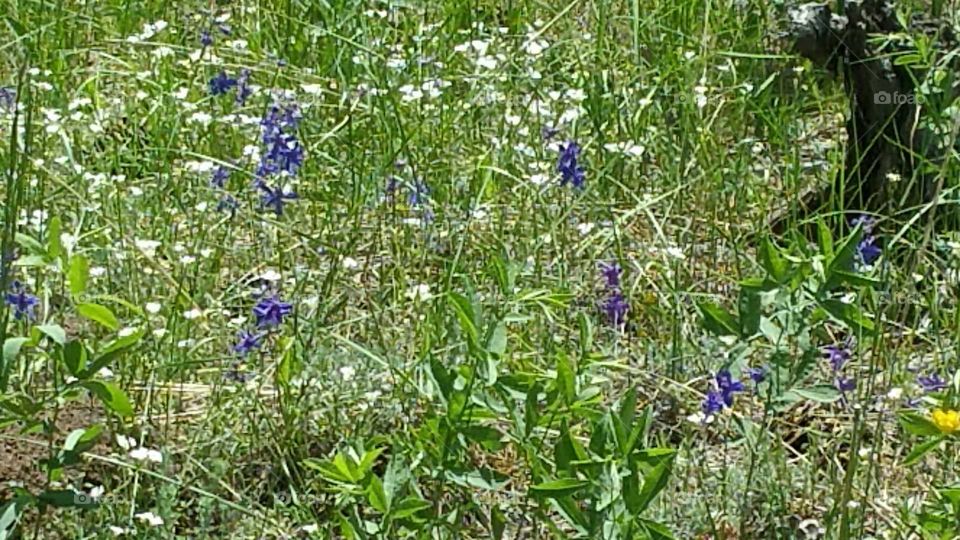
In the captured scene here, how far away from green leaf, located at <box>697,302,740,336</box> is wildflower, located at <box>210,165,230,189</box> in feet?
4.56

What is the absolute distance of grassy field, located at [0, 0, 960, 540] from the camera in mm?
2240

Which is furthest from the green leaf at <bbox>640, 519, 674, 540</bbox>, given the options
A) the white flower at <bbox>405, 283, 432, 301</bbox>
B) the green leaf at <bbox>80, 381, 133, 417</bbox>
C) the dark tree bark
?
the dark tree bark

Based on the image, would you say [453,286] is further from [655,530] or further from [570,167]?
[655,530]

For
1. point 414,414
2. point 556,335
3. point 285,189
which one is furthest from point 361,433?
point 285,189

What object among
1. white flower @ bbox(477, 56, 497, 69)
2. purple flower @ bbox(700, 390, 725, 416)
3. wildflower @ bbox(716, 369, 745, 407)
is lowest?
purple flower @ bbox(700, 390, 725, 416)

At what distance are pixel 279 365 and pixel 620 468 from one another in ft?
2.69

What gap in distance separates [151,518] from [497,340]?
61 cm

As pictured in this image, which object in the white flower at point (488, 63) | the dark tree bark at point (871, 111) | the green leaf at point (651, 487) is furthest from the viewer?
the white flower at point (488, 63)

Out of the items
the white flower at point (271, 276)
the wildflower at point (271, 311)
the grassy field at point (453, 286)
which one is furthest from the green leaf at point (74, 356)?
the white flower at point (271, 276)

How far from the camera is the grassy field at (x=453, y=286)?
2.24 metres

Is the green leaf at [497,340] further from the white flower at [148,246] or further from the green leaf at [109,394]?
the white flower at [148,246]

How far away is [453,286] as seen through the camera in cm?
320

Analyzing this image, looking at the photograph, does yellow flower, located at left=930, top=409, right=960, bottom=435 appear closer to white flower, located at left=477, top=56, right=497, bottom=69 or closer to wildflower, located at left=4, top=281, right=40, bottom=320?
wildflower, located at left=4, top=281, right=40, bottom=320

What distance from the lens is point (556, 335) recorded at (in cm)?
302
